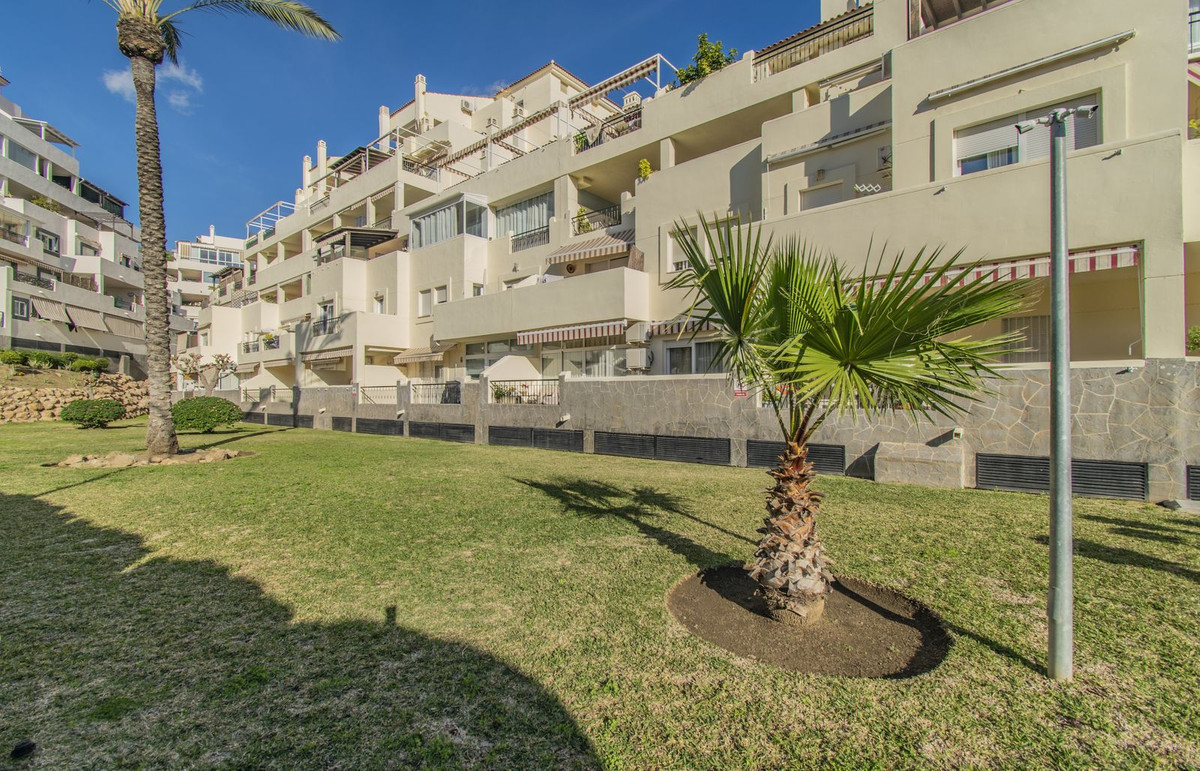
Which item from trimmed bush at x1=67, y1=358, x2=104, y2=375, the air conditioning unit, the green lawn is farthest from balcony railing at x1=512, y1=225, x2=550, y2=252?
trimmed bush at x1=67, y1=358, x2=104, y2=375

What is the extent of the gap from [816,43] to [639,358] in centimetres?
1184

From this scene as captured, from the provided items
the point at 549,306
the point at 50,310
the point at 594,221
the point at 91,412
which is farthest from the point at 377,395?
the point at 50,310

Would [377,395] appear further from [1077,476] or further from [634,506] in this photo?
[1077,476]

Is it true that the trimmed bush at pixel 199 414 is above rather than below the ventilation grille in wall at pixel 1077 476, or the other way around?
above

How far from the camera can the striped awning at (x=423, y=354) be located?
82.7 ft

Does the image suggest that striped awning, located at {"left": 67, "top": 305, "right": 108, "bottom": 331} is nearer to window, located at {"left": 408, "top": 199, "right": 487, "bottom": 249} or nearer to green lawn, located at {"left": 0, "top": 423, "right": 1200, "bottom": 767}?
window, located at {"left": 408, "top": 199, "right": 487, "bottom": 249}

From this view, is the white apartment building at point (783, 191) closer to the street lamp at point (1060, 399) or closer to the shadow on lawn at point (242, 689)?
the street lamp at point (1060, 399)

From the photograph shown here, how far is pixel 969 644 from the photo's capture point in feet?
11.2

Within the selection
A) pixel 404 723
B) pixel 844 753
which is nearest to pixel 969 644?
pixel 844 753

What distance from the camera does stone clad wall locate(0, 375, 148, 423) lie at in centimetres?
2172

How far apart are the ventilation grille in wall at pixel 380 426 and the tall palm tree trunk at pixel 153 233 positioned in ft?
29.3

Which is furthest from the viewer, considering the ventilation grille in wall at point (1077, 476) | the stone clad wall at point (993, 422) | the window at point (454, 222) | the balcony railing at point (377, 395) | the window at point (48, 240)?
the window at point (48, 240)

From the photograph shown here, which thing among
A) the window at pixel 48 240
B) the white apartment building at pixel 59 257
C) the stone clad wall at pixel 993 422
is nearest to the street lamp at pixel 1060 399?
the stone clad wall at pixel 993 422

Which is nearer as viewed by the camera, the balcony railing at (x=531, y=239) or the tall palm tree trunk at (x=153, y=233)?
the tall palm tree trunk at (x=153, y=233)
